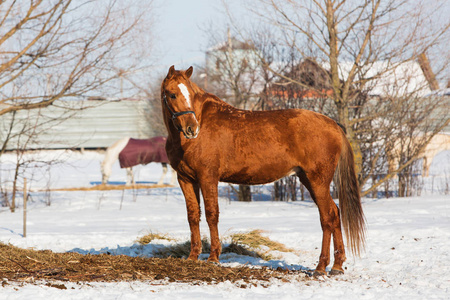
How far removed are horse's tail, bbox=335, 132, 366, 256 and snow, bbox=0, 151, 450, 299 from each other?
16.9 inches

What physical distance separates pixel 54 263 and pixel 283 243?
124 inches

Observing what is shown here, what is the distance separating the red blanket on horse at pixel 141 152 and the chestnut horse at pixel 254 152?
11778mm

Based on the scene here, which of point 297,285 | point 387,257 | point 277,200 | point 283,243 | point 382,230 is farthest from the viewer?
point 277,200

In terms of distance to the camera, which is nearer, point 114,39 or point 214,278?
point 214,278

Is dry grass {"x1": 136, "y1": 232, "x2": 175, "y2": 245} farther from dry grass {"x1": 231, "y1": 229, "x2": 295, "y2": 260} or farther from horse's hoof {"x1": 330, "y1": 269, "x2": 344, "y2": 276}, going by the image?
horse's hoof {"x1": 330, "y1": 269, "x2": 344, "y2": 276}

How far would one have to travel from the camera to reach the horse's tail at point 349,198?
5.11 metres

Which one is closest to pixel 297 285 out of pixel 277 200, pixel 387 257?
pixel 387 257

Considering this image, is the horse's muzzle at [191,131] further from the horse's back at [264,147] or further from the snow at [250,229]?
the snow at [250,229]

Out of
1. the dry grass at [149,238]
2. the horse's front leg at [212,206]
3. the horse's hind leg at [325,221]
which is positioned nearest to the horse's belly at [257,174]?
the horse's front leg at [212,206]

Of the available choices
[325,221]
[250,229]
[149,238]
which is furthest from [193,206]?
[250,229]

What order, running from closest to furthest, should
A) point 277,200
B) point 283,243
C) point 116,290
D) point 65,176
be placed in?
point 116,290 → point 283,243 → point 277,200 → point 65,176

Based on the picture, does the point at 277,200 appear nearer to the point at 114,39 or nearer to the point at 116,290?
the point at 114,39

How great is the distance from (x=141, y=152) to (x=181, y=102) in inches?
504

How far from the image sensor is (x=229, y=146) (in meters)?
4.91
